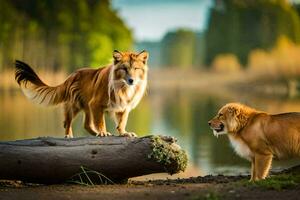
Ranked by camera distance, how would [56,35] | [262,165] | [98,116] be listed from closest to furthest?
1. [262,165]
2. [98,116]
3. [56,35]

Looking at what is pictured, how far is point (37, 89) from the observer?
12.0 meters

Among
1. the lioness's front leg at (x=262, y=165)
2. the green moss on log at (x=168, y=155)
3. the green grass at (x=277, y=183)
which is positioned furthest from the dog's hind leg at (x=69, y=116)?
the green grass at (x=277, y=183)

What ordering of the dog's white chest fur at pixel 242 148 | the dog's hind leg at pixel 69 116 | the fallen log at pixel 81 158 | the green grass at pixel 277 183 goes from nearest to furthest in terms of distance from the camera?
1. the green grass at pixel 277 183
2. the fallen log at pixel 81 158
3. the dog's white chest fur at pixel 242 148
4. the dog's hind leg at pixel 69 116

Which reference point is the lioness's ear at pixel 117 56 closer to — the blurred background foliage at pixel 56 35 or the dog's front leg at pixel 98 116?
the dog's front leg at pixel 98 116

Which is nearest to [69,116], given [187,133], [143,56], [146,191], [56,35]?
[143,56]

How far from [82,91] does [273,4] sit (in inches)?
2944

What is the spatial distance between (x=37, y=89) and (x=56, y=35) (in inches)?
2223

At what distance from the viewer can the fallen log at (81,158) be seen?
32.1 ft

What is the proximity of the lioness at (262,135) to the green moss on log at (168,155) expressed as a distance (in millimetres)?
941

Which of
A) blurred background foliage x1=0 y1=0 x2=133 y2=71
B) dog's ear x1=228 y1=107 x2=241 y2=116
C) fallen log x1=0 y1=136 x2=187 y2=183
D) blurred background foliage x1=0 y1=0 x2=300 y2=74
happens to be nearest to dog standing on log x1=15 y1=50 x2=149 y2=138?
fallen log x1=0 y1=136 x2=187 y2=183

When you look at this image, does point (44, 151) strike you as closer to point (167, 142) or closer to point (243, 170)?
point (167, 142)

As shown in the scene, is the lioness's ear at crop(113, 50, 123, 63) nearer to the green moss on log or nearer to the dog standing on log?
the dog standing on log

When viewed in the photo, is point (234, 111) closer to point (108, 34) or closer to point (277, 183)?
point (277, 183)

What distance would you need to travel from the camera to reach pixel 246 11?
294 feet
